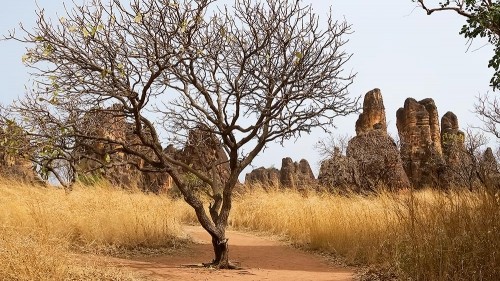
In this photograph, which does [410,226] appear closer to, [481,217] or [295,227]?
[481,217]

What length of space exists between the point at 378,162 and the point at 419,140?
10617mm

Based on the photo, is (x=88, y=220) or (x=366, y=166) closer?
(x=88, y=220)

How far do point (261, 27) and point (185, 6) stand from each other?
1.78 metres

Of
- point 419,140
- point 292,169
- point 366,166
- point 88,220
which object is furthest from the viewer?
point 292,169

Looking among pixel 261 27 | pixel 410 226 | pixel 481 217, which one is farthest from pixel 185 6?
pixel 481 217

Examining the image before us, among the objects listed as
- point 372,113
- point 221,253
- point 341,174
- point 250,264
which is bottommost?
point 250,264

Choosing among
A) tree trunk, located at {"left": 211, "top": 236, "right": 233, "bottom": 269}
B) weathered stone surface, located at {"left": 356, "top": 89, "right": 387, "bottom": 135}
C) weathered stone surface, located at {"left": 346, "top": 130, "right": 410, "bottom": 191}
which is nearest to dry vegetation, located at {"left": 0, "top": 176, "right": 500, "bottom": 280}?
tree trunk, located at {"left": 211, "top": 236, "right": 233, "bottom": 269}

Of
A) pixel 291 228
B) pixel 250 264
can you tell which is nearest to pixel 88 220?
pixel 250 264

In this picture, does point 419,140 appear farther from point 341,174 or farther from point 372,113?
point 341,174

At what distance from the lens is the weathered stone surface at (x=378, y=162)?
26.4m

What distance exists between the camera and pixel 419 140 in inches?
1420

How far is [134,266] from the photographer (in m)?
8.02

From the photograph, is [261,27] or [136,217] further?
[136,217]

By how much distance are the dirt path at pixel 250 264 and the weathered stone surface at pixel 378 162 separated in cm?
1413
